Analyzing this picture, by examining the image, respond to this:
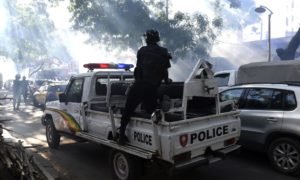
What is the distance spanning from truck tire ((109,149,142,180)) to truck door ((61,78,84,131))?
1586 mm

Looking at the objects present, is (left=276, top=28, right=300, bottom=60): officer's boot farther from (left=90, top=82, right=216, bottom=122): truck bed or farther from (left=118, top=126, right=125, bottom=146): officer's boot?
(left=118, top=126, right=125, bottom=146): officer's boot

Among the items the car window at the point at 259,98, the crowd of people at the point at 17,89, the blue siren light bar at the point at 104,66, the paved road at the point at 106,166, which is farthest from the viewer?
the crowd of people at the point at 17,89

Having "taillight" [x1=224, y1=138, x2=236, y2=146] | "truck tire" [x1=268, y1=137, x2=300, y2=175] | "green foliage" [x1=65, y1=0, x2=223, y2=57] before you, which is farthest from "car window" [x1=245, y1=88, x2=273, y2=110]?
"green foliage" [x1=65, y1=0, x2=223, y2=57]

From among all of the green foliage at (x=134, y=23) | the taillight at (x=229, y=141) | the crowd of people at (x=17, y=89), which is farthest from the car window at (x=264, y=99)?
the crowd of people at (x=17, y=89)

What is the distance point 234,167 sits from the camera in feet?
20.6

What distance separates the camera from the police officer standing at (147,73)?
5.18 m

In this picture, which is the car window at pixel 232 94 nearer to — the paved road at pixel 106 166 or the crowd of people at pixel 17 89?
the paved road at pixel 106 166

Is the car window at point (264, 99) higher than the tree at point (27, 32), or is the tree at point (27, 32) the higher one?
the tree at point (27, 32)

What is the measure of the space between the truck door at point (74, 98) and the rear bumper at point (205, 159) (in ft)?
9.42

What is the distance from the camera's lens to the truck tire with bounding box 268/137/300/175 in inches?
217

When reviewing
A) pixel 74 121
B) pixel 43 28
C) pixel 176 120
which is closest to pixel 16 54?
pixel 43 28

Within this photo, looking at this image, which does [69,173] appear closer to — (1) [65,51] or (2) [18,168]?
(2) [18,168]

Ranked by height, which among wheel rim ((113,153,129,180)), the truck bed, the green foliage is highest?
the green foliage

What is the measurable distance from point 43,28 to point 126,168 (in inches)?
1308
